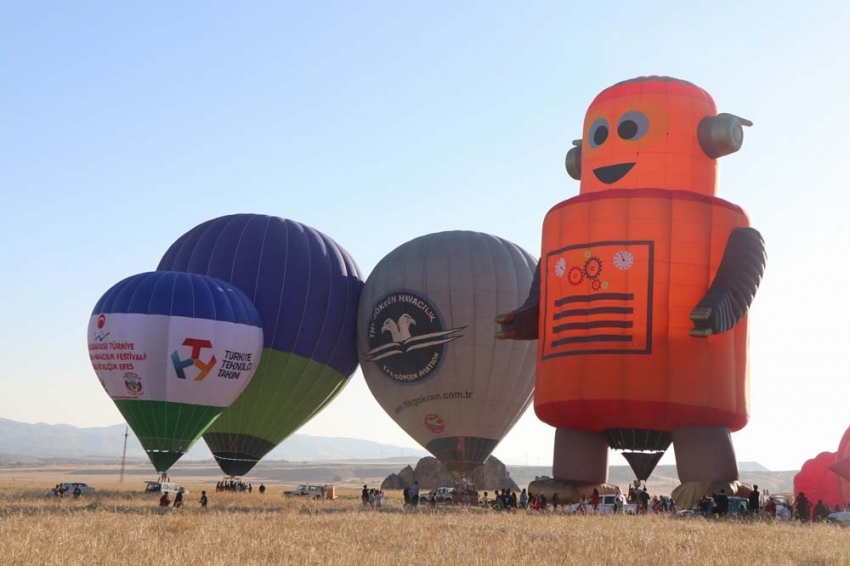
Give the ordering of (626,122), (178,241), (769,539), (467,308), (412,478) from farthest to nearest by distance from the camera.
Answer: (412,478) < (178,241) < (467,308) < (626,122) < (769,539)

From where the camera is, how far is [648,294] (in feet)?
71.3

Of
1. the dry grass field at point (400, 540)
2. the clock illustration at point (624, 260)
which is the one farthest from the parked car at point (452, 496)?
the dry grass field at point (400, 540)

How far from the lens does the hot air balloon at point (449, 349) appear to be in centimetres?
3042

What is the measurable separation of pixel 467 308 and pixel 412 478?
73.5ft

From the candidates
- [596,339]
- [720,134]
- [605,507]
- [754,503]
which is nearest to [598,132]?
[720,134]

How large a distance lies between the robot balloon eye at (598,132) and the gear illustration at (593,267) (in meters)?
2.65

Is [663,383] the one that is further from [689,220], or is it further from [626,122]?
[626,122]

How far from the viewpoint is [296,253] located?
3228cm

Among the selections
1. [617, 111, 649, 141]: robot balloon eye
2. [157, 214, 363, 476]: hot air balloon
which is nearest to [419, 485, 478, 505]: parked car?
[157, 214, 363, 476]: hot air balloon

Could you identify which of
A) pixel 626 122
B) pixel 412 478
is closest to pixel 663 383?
pixel 626 122

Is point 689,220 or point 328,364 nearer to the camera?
point 689,220

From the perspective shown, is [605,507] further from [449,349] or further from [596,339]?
[449,349]

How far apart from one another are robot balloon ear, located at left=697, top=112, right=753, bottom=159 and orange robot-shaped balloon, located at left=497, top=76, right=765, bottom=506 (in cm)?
3

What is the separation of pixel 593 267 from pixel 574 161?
10.7ft
